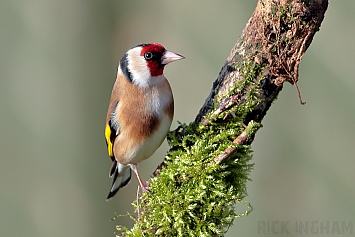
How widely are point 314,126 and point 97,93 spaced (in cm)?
209

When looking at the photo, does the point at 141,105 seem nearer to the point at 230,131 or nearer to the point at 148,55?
the point at 148,55

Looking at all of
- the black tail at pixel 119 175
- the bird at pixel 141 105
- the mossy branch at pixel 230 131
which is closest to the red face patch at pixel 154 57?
the bird at pixel 141 105

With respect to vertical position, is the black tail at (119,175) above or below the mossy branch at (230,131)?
below

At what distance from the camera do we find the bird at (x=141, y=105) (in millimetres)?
2301

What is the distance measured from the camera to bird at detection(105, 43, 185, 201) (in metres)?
2.30

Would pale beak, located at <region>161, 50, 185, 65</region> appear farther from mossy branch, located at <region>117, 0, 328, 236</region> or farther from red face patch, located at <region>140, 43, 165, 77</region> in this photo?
mossy branch, located at <region>117, 0, 328, 236</region>

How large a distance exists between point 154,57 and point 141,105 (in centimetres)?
28

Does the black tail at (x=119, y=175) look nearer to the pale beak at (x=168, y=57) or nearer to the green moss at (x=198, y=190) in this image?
the pale beak at (x=168, y=57)

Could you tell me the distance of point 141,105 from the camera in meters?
2.32

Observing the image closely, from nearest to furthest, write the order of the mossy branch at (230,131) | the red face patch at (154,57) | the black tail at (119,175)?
the mossy branch at (230,131) < the red face patch at (154,57) < the black tail at (119,175)

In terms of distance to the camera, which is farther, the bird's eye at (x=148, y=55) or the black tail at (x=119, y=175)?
the black tail at (x=119, y=175)

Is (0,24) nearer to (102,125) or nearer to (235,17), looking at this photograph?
(102,125)

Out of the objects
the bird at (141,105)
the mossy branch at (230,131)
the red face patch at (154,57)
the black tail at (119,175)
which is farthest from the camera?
the black tail at (119,175)

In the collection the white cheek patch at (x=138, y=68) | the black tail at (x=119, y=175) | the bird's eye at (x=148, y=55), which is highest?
→ the bird's eye at (x=148, y=55)
